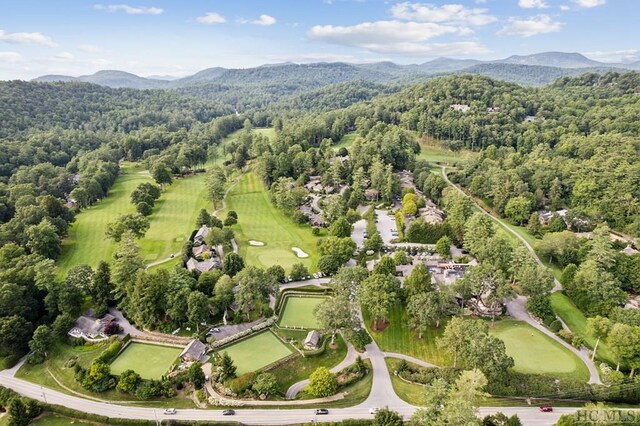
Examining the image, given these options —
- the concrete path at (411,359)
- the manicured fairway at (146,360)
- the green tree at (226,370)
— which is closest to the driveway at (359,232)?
the concrete path at (411,359)

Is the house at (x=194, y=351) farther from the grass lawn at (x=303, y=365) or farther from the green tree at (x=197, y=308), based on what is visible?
the grass lawn at (x=303, y=365)

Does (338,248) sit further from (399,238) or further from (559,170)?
(559,170)

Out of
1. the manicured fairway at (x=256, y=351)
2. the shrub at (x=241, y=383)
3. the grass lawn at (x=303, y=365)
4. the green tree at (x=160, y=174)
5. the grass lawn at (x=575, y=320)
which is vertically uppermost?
the green tree at (x=160, y=174)

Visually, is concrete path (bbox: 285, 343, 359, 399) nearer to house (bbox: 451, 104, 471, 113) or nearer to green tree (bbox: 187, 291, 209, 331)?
green tree (bbox: 187, 291, 209, 331)

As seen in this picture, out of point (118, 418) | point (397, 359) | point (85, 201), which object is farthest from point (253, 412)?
point (85, 201)

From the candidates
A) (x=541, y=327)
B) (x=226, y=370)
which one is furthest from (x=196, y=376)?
(x=541, y=327)

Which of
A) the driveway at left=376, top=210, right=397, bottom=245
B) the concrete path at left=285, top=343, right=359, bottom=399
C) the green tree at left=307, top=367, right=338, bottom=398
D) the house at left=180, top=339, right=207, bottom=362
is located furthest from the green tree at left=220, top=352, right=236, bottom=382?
the driveway at left=376, top=210, right=397, bottom=245
